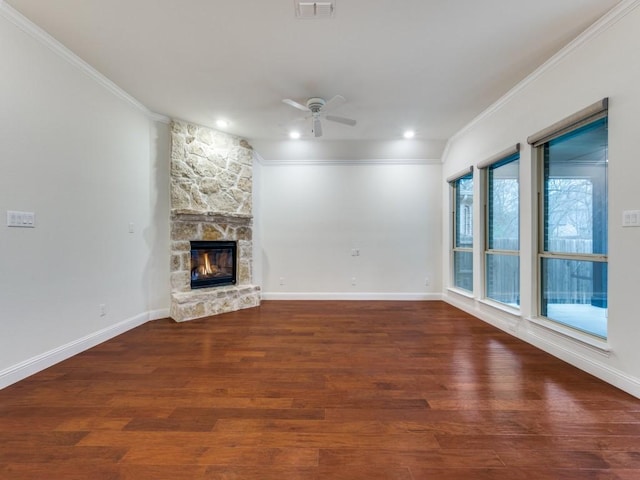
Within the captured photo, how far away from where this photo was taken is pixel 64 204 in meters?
2.64

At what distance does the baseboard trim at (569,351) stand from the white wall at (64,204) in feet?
15.2

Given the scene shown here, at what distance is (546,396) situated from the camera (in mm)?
2041

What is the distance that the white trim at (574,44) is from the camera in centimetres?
208

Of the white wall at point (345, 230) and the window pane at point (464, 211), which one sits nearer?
the window pane at point (464, 211)

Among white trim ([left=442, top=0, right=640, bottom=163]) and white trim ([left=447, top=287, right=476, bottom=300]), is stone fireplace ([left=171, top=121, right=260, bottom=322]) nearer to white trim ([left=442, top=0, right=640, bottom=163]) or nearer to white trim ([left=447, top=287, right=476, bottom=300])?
white trim ([left=447, top=287, right=476, bottom=300])

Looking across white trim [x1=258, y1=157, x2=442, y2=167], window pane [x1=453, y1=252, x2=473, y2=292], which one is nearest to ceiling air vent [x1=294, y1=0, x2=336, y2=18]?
white trim [x1=258, y1=157, x2=442, y2=167]

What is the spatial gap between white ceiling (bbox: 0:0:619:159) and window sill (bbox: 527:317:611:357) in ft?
8.40

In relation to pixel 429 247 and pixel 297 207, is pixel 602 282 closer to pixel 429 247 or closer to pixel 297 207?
pixel 429 247

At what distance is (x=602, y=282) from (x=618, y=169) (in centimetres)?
94

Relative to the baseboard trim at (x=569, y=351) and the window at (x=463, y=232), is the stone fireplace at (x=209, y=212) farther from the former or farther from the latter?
the baseboard trim at (x=569, y=351)

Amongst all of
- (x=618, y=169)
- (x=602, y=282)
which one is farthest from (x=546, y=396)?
(x=618, y=169)

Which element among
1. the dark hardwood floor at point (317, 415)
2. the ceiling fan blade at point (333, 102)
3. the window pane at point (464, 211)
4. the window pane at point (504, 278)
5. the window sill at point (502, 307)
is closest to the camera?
the dark hardwood floor at point (317, 415)

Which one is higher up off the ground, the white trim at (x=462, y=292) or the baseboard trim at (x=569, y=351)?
the white trim at (x=462, y=292)

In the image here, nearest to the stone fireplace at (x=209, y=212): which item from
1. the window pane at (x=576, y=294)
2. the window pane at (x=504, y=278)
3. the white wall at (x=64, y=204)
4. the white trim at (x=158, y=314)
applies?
the white trim at (x=158, y=314)
